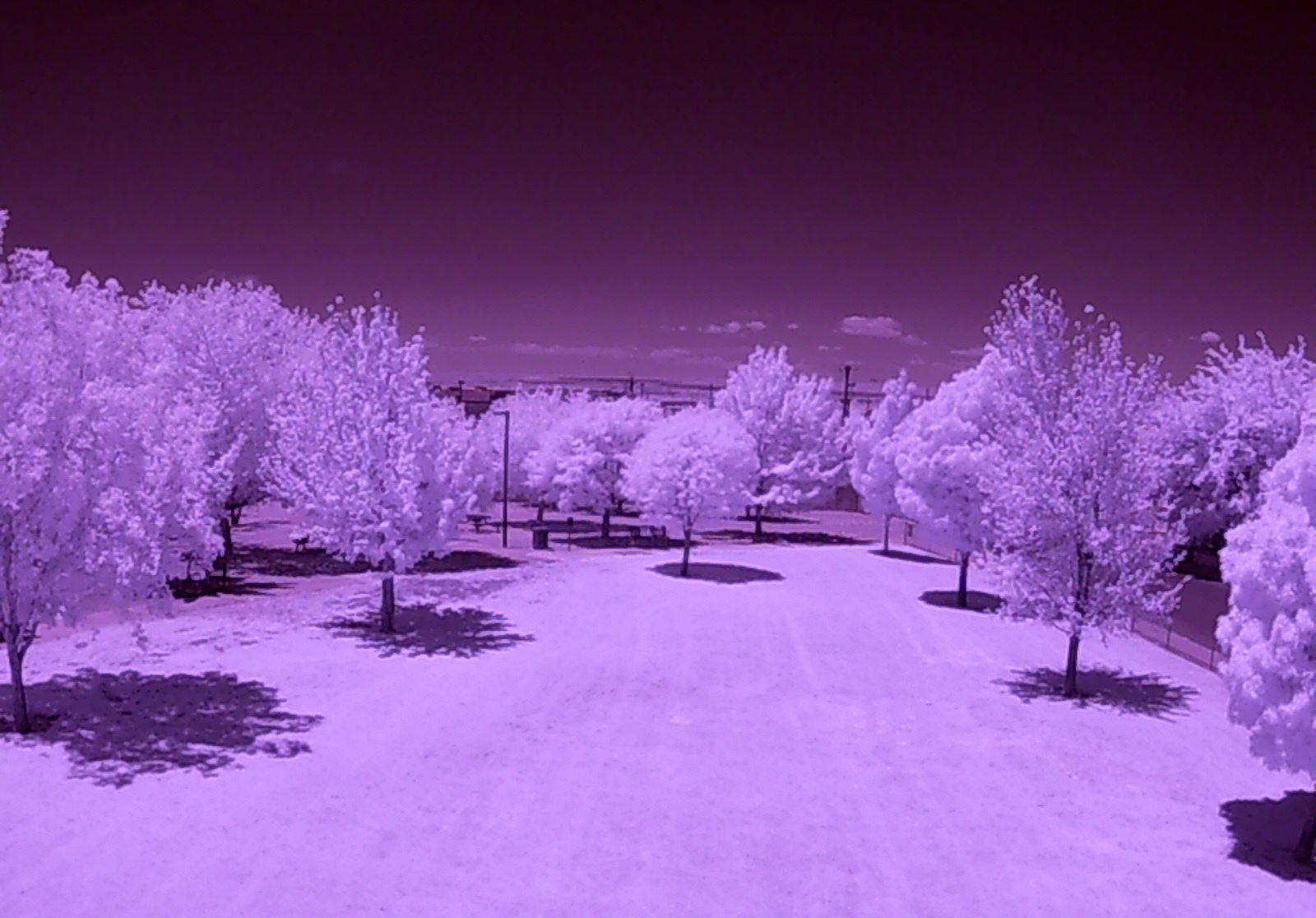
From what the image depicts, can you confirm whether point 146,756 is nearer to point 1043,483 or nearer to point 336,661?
point 336,661

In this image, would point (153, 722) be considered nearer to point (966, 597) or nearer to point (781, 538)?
point (966, 597)

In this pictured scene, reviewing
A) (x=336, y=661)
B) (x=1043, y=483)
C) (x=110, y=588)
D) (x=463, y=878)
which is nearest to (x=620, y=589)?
(x=336, y=661)

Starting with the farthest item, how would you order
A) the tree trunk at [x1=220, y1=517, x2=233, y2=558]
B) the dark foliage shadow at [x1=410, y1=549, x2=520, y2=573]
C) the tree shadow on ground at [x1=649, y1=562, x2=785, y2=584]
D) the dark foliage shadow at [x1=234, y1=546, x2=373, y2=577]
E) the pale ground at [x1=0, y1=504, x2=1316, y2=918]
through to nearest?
the dark foliage shadow at [x1=410, y1=549, x2=520, y2=573] < the tree shadow on ground at [x1=649, y1=562, x2=785, y2=584] < the dark foliage shadow at [x1=234, y1=546, x2=373, y2=577] < the tree trunk at [x1=220, y1=517, x2=233, y2=558] < the pale ground at [x1=0, y1=504, x2=1316, y2=918]

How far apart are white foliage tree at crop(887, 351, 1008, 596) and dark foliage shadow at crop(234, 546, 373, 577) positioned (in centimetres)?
1914

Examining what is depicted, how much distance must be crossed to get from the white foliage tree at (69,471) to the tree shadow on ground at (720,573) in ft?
67.0

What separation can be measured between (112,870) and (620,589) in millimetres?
20493

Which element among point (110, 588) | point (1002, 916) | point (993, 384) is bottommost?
point (1002, 916)

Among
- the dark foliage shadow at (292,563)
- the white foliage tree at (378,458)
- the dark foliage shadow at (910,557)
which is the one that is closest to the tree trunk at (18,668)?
the white foliage tree at (378,458)

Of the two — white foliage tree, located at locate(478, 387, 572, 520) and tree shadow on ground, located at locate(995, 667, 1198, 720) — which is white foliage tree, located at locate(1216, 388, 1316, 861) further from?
white foliage tree, located at locate(478, 387, 572, 520)

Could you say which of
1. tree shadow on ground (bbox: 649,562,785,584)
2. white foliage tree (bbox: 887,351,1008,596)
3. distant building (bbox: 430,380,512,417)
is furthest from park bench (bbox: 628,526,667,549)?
distant building (bbox: 430,380,512,417)

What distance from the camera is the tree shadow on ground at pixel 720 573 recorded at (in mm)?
33812

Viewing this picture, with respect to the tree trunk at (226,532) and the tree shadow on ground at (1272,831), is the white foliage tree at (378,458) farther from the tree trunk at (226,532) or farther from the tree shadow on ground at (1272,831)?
→ the tree shadow on ground at (1272,831)

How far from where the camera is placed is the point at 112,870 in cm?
1113

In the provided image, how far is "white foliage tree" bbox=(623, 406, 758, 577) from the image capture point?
112 feet
